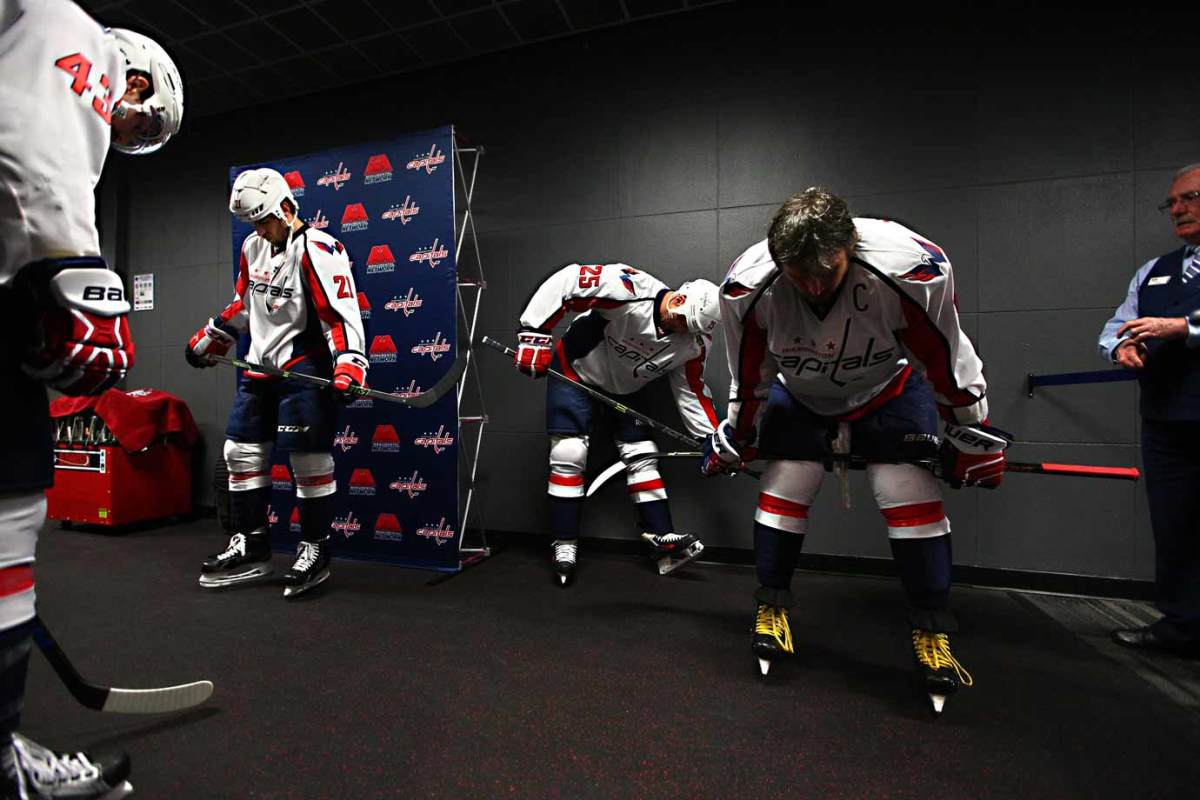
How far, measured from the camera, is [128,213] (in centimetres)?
443

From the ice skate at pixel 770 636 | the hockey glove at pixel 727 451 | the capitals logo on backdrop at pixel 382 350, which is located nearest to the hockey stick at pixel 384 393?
the capitals logo on backdrop at pixel 382 350

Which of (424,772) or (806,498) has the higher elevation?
(806,498)

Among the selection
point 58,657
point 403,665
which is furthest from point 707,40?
point 58,657

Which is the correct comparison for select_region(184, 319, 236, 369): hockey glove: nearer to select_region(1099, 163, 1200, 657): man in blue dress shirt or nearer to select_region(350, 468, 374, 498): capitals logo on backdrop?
select_region(350, 468, 374, 498): capitals logo on backdrop

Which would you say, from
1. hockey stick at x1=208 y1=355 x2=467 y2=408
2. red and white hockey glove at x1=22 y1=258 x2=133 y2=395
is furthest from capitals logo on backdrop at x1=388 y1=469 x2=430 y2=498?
red and white hockey glove at x1=22 y1=258 x2=133 y2=395

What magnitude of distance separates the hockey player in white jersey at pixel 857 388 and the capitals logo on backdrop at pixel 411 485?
70.4 inches

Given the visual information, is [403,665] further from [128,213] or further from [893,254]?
[128,213]

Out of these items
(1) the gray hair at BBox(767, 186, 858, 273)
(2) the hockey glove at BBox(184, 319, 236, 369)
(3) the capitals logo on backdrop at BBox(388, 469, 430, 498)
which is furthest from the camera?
(3) the capitals logo on backdrop at BBox(388, 469, 430, 498)

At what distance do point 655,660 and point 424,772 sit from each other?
0.80 meters

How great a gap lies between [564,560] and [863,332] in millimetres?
1665

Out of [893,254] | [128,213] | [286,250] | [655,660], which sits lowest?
[655,660]

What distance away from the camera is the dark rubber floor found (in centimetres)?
121

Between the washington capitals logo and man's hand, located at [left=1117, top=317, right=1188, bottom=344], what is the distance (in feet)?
11.0

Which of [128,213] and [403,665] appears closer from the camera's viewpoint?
[403,665]
